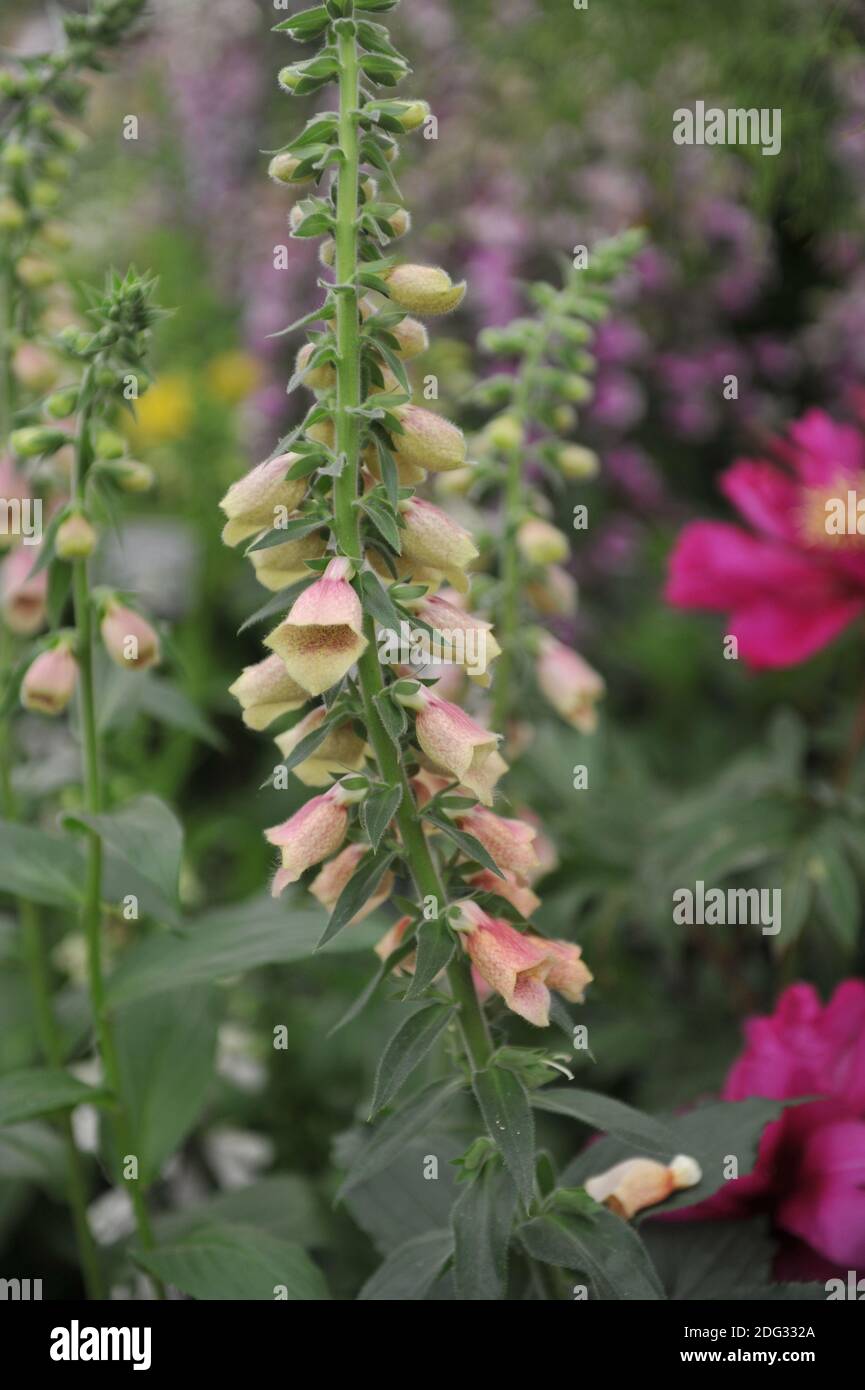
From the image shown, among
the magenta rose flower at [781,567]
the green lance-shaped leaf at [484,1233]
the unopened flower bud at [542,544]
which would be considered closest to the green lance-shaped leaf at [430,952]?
the green lance-shaped leaf at [484,1233]

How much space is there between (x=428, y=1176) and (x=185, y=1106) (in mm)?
219

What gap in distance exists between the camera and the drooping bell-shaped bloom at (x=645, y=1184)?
74cm

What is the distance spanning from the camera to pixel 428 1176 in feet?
2.80

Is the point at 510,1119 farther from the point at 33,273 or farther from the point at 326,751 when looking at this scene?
the point at 33,273

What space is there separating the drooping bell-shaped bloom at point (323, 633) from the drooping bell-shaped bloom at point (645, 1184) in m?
0.34

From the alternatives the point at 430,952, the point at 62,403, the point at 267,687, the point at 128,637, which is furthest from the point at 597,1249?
the point at 62,403

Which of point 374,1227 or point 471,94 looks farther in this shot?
point 471,94

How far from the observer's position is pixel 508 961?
0.63 meters

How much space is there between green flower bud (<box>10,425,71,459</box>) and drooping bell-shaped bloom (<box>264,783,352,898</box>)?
0.32 meters

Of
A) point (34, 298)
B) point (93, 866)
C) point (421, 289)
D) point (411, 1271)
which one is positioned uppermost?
point (34, 298)

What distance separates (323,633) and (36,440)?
0.32 metres

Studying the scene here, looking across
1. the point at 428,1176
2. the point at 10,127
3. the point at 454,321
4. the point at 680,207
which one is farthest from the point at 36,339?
the point at 680,207

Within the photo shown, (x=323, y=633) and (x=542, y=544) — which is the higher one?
(x=542, y=544)
